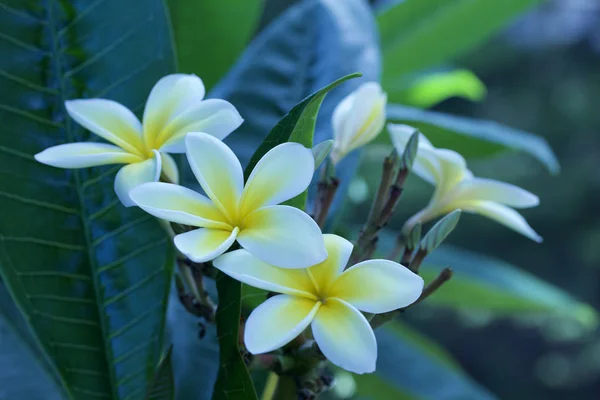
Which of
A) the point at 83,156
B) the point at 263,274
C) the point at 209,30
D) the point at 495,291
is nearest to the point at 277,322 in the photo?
the point at 263,274

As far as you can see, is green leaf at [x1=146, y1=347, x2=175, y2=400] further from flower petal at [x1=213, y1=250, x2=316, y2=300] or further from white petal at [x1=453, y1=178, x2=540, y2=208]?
white petal at [x1=453, y1=178, x2=540, y2=208]

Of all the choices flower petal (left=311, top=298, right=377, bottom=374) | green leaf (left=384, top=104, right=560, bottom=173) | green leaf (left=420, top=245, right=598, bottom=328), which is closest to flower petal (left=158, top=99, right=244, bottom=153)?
flower petal (left=311, top=298, right=377, bottom=374)

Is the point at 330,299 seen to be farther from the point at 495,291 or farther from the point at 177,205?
the point at 495,291

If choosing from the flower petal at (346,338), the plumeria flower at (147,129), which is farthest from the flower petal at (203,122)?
the flower petal at (346,338)

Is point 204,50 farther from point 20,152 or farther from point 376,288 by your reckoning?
point 376,288

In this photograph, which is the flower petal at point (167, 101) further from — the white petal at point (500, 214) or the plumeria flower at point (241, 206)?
the white petal at point (500, 214)

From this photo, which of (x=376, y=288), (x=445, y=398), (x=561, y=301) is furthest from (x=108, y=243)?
(x=561, y=301)
